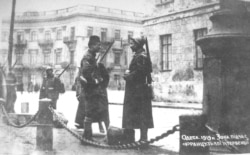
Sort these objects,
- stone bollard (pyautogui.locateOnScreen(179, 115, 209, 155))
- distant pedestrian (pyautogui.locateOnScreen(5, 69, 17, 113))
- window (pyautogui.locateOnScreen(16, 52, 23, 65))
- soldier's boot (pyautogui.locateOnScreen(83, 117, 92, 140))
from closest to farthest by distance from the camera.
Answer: stone bollard (pyautogui.locateOnScreen(179, 115, 209, 155)) → soldier's boot (pyautogui.locateOnScreen(83, 117, 92, 140)) → distant pedestrian (pyautogui.locateOnScreen(5, 69, 17, 113)) → window (pyautogui.locateOnScreen(16, 52, 23, 65))

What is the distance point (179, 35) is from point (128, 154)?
903cm

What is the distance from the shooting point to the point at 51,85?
702cm

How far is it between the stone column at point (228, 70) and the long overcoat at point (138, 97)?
3.10 ft

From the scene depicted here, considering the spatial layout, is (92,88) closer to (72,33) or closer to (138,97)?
(138,97)

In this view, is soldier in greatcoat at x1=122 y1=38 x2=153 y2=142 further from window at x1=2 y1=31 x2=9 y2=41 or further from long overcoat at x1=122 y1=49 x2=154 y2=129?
window at x1=2 y1=31 x2=9 y2=41

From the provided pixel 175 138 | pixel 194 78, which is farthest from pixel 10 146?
pixel 194 78

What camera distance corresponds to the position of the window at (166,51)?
42.9ft

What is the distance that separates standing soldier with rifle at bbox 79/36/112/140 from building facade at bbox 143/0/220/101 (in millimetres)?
6841

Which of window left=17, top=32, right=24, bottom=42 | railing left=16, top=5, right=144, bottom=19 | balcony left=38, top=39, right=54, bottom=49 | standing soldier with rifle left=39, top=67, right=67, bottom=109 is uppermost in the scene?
railing left=16, top=5, right=144, bottom=19

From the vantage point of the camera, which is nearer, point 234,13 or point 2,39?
point 234,13

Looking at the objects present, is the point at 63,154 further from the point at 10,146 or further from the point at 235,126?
the point at 235,126

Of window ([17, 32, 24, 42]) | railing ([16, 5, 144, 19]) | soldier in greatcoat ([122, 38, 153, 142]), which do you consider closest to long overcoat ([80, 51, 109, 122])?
soldier in greatcoat ([122, 38, 153, 142])

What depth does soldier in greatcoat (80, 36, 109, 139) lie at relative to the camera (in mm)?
4980

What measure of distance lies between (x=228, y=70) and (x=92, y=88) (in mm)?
2125
